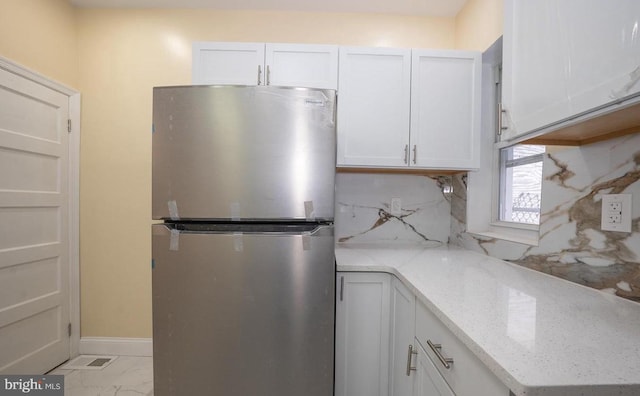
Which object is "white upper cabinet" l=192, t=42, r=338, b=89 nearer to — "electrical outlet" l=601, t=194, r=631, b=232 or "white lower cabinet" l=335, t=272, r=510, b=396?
"white lower cabinet" l=335, t=272, r=510, b=396

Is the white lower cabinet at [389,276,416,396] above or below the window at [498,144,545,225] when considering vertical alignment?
below

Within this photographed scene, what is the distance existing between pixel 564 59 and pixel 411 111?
2.89 feet

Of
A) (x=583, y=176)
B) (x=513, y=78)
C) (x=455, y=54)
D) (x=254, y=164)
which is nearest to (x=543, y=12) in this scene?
(x=513, y=78)

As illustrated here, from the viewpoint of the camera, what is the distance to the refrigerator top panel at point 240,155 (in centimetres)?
115

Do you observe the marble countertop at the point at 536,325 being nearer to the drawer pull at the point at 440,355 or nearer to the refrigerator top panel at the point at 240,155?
the drawer pull at the point at 440,355

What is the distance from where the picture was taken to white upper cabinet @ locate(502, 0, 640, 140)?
571 millimetres

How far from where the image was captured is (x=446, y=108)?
159 centimetres

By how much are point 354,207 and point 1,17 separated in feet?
7.57

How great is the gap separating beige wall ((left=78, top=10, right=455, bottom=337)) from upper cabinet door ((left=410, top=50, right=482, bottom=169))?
1.53ft

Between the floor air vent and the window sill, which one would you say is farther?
the floor air vent

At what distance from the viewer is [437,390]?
2.58ft

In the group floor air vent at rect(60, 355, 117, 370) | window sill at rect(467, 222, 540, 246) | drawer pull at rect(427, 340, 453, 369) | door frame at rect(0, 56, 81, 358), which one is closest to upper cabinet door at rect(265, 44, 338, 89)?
window sill at rect(467, 222, 540, 246)

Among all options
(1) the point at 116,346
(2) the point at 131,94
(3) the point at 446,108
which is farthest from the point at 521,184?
(1) the point at 116,346

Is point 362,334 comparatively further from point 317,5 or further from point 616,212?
point 317,5
